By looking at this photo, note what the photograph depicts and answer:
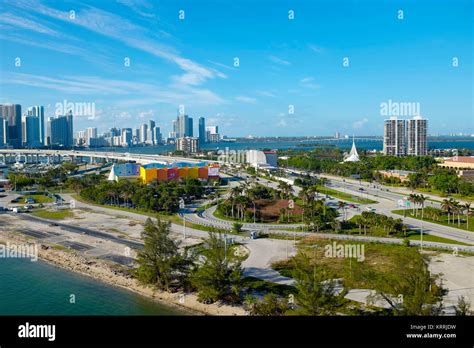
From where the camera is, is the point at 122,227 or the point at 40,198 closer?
the point at 122,227

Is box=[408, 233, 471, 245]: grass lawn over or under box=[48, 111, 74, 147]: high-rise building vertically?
under

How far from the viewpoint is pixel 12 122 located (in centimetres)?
10106

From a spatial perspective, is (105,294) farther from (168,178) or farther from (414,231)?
(168,178)

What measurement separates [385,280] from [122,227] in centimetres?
1445

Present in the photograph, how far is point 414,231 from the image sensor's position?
1909 cm

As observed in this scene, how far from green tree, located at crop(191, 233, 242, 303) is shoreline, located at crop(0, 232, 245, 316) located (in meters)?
0.31

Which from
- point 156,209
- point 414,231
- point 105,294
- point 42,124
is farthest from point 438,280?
point 42,124

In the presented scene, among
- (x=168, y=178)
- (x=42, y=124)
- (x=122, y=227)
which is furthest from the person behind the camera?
(x=42, y=124)

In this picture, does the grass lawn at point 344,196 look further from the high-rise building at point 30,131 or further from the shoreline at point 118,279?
the high-rise building at point 30,131

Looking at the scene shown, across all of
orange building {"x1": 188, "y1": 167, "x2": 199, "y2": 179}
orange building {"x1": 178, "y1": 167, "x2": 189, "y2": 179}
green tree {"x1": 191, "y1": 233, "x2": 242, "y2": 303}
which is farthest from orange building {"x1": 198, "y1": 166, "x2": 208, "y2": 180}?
green tree {"x1": 191, "y1": 233, "x2": 242, "y2": 303}

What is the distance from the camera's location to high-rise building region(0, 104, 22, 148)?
316 ft

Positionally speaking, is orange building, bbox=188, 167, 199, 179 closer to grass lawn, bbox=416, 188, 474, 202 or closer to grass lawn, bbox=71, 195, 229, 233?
grass lawn, bbox=71, 195, 229, 233

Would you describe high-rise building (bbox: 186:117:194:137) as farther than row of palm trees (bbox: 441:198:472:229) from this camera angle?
Yes

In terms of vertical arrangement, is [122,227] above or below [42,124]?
below
